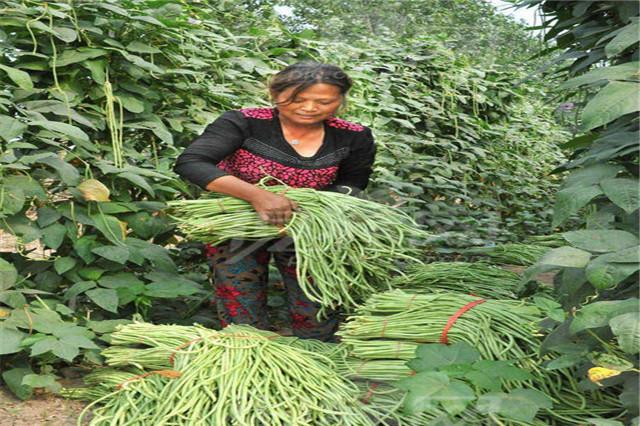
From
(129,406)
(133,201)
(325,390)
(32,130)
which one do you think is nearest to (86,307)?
(133,201)

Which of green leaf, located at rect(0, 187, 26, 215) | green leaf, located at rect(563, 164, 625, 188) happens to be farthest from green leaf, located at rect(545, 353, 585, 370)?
green leaf, located at rect(0, 187, 26, 215)

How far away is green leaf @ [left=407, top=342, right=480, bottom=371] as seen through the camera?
6.38 ft

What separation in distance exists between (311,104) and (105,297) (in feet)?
2.91

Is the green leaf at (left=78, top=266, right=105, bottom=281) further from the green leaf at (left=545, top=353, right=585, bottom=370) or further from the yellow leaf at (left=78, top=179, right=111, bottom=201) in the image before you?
the green leaf at (left=545, top=353, right=585, bottom=370)

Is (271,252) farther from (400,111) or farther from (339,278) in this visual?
(400,111)

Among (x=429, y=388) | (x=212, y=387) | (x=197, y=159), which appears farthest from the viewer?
(x=197, y=159)

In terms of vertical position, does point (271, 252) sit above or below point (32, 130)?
below

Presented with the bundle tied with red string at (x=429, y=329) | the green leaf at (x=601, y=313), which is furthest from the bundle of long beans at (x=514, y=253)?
the green leaf at (x=601, y=313)

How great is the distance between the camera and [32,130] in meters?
2.78

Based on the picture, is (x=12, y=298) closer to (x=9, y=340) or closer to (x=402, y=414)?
(x=9, y=340)

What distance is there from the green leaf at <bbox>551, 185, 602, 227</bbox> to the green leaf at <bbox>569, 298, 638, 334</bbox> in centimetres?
18

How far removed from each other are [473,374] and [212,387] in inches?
25.5

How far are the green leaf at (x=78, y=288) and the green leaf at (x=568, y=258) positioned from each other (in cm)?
157

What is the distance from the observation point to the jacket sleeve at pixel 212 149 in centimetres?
262
